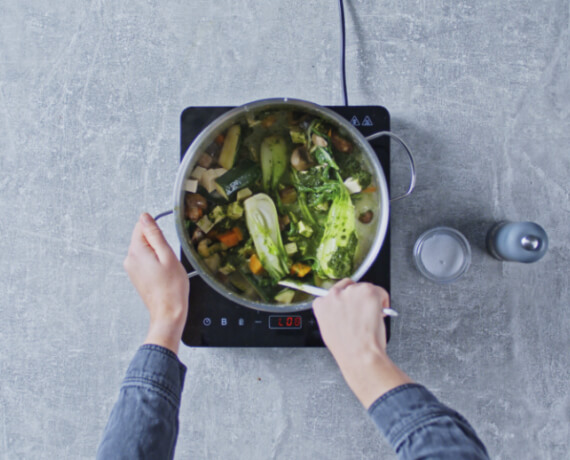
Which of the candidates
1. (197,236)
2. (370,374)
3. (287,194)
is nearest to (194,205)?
(197,236)

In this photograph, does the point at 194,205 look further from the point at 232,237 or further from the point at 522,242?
the point at 522,242

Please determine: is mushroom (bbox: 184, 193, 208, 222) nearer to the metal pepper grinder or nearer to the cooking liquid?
the cooking liquid

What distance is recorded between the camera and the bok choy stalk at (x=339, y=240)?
79cm

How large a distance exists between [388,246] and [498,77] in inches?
16.1

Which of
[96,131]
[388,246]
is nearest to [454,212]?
[388,246]

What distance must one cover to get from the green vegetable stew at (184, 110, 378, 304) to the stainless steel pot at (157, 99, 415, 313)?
1 cm

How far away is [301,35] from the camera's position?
977 millimetres

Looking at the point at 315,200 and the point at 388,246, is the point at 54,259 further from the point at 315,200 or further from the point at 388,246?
the point at 388,246

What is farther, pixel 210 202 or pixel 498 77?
pixel 498 77

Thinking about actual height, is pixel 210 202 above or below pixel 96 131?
below

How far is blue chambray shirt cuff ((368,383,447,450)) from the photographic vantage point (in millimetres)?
659

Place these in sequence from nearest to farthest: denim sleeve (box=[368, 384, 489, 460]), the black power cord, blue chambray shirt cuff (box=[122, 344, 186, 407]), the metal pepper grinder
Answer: denim sleeve (box=[368, 384, 489, 460])
blue chambray shirt cuff (box=[122, 344, 186, 407])
the metal pepper grinder
the black power cord

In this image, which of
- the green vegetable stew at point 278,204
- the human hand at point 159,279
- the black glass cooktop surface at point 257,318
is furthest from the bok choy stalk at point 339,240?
the human hand at point 159,279

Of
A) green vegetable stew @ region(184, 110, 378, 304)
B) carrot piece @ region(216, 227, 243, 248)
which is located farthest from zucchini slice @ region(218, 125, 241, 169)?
carrot piece @ region(216, 227, 243, 248)
